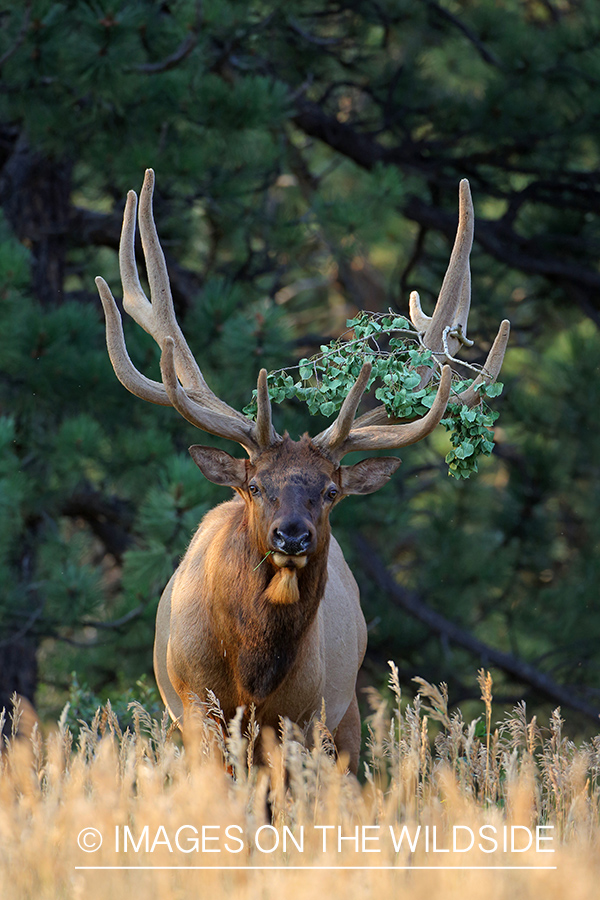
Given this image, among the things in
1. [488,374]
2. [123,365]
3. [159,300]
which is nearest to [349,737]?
[488,374]

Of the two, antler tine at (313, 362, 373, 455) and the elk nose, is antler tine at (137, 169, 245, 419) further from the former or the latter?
the elk nose

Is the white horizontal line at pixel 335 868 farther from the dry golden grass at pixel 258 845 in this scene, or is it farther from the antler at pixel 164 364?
the antler at pixel 164 364

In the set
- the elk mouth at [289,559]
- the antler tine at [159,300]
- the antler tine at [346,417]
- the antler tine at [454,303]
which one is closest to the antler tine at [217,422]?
the antler tine at [346,417]

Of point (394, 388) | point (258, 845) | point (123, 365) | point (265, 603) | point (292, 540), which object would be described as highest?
point (123, 365)

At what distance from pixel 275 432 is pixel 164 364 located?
586mm

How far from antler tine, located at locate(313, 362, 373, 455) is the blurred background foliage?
213cm

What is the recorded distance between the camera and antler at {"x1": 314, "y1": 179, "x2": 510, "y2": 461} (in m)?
4.43

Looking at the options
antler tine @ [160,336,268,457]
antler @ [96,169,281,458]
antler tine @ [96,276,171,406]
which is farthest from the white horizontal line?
antler tine @ [96,276,171,406]

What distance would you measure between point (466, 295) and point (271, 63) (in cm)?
426

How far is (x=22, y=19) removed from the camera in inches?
261

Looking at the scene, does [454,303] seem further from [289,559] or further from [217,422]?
[289,559]

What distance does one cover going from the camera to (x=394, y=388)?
4906mm

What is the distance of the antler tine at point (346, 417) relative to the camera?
435 centimetres

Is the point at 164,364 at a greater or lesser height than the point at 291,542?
greater
